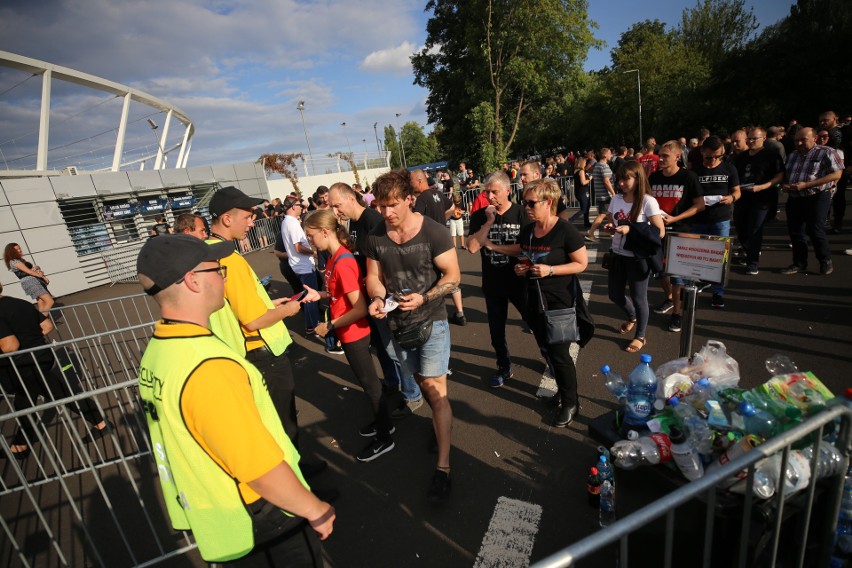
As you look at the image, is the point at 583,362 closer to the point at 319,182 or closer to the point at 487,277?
the point at 487,277

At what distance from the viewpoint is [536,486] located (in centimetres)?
286

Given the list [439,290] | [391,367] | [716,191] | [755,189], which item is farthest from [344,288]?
[755,189]

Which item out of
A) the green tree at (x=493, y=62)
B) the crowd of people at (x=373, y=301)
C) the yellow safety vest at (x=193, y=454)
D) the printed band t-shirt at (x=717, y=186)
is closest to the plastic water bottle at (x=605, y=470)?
the crowd of people at (x=373, y=301)

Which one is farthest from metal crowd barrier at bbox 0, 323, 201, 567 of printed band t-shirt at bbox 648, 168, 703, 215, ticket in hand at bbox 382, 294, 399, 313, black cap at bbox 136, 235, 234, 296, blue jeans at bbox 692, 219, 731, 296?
blue jeans at bbox 692, 219, 731, 296

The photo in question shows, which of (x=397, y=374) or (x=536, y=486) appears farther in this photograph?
(x=397, y=374)

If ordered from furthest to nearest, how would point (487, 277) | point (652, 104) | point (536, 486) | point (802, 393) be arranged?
point (652, 104) → point (487, 277) → point (536, 486) → point (802, 393)

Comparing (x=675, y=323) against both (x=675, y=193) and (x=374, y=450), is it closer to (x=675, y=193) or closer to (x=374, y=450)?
(x=675, y=193)

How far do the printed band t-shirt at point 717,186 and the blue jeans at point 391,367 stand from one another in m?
4.35

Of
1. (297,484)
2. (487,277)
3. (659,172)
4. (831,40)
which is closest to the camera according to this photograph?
(297,484)

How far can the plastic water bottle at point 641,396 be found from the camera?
232 centimetres

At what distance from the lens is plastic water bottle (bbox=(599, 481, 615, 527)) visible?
2.46m

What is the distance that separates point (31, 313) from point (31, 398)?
890 mm

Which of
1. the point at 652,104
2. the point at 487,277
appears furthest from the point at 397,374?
the point at 652,104

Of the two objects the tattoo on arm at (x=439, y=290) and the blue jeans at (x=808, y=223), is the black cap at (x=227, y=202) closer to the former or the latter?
the tattoo on arm at (x=439, y=290)
